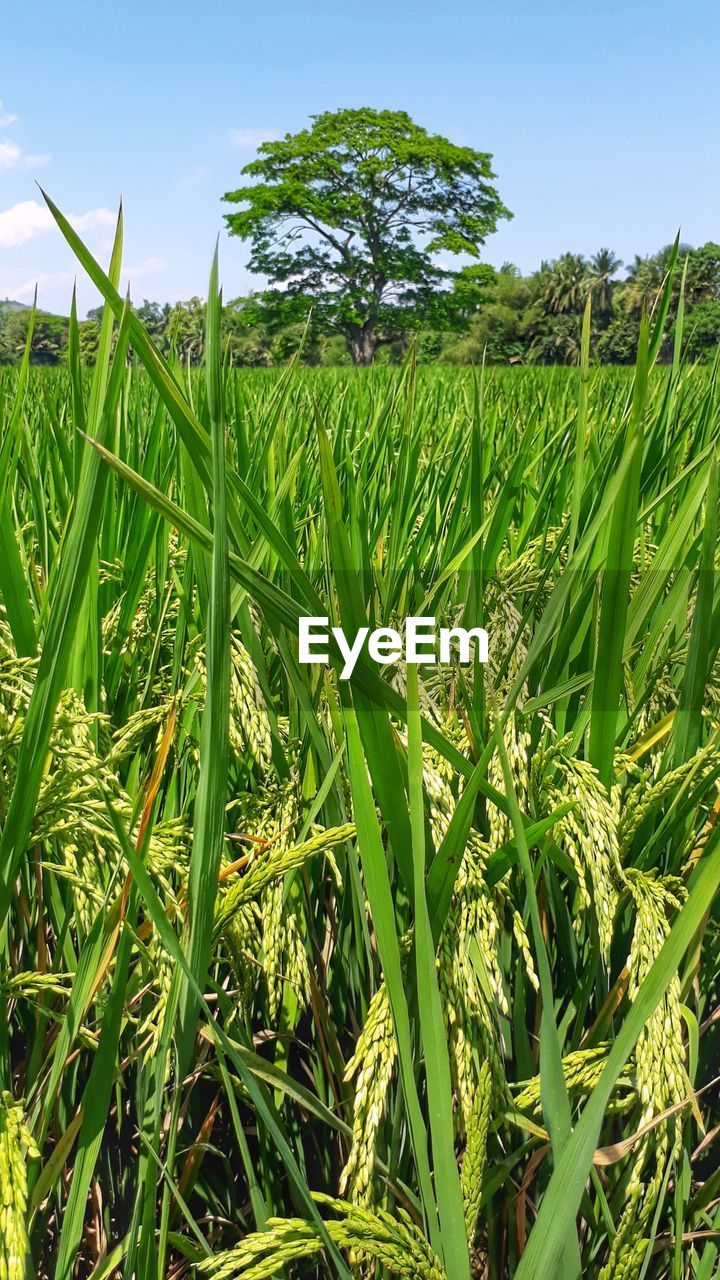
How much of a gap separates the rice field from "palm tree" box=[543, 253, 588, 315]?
204 feet

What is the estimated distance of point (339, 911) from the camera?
74 centimetres

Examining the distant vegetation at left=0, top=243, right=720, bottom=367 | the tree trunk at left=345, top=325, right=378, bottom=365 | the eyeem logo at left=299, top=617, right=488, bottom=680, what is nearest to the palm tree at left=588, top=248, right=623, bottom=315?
the distant vegetation at left=0, top=243, right=720, bottom=367

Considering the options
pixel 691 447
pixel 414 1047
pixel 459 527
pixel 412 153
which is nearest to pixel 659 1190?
pixel 414 1047

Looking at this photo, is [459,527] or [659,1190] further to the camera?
[459,527]

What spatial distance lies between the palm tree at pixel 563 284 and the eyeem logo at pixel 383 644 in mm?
62227

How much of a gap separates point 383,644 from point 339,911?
0.79 feet

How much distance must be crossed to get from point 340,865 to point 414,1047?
0.55 ft

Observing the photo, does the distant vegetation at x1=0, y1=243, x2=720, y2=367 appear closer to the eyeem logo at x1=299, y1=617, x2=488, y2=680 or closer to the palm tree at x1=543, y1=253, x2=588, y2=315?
the palm tree at x1=543, y1=253, x2=588, y2=315

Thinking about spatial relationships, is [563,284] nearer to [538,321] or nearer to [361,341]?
[538,321]

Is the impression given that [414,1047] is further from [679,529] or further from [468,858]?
[679,529]

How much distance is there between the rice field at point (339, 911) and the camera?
469 mm

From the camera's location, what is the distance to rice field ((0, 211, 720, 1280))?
47 cm

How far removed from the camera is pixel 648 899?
1.88 feet

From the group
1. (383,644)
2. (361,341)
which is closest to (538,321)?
(361,341)
